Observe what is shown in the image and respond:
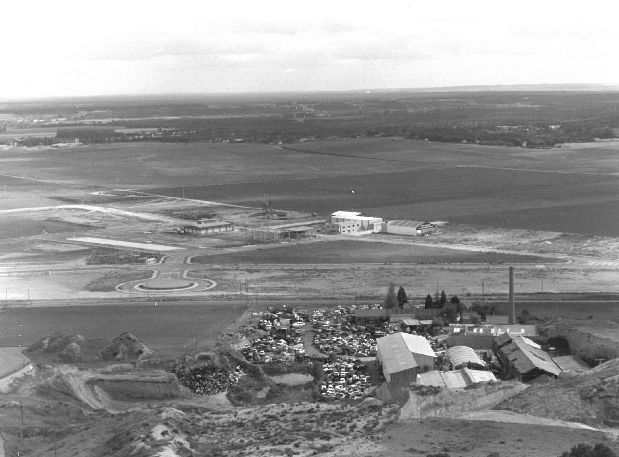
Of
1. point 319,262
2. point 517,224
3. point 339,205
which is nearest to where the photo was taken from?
point 319,262

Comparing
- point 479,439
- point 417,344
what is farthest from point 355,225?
point 479,439

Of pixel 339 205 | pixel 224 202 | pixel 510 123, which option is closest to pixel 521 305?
pixel 339 205

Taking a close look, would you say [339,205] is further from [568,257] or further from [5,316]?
[5,316]

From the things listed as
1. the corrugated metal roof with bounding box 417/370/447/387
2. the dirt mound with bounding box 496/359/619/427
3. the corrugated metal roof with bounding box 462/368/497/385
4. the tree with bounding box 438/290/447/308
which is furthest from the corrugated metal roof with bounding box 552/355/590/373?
the tree with bounding box 438/290/447/308

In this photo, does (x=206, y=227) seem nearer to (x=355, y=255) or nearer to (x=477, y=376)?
(x=355, y=255)

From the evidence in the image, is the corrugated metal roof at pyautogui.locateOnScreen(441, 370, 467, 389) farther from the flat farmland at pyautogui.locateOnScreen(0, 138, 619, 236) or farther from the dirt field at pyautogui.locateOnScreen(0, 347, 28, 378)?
the flat farmland at pyautogui.locateOnScreen(0, 138, 619, 236)

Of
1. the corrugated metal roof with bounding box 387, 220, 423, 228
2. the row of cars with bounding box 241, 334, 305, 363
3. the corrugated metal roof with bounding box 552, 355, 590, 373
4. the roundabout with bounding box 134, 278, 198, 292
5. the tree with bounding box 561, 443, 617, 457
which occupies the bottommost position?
the corrugated metal roof with bounding box 387, 220, 423, 228
